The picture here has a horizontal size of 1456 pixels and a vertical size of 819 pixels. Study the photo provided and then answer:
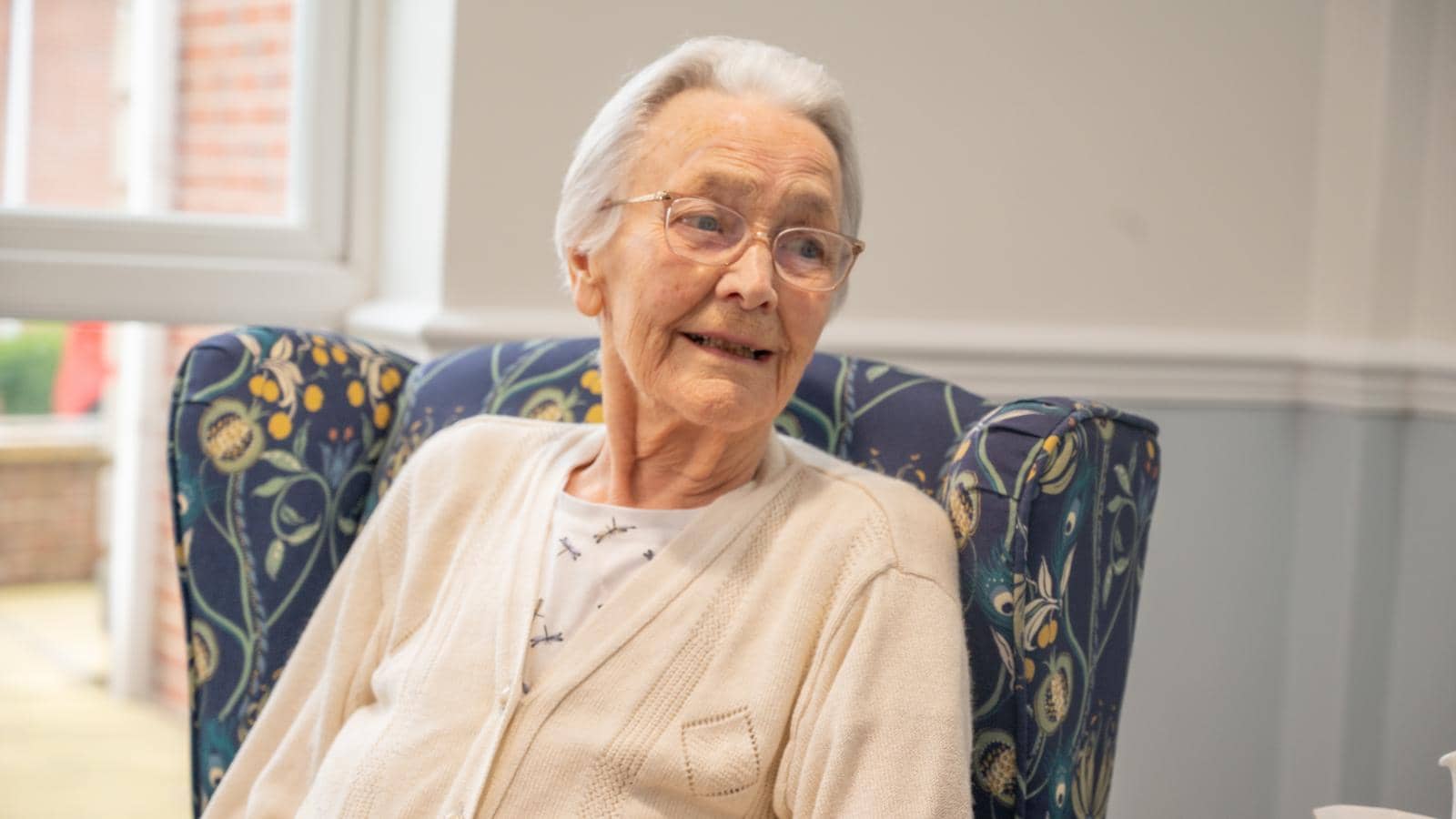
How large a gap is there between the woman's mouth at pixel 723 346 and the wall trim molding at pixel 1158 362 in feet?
3.13

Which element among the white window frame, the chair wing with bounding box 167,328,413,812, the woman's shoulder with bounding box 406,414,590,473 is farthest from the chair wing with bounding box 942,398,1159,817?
the white window frame

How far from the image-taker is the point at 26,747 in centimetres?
249

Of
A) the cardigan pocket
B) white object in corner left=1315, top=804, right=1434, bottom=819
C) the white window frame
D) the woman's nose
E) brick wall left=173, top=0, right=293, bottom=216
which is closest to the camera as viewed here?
white object in corner left=1315, top=804, right=1434, bottom=819

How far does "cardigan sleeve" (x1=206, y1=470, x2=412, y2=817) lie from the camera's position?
4.94ft

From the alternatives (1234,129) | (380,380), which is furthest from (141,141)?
(1234,129)

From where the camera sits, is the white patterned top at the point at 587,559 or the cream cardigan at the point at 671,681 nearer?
the cream cardigan at the point at 671,681

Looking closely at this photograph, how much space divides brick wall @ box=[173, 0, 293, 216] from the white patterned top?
1318 mm

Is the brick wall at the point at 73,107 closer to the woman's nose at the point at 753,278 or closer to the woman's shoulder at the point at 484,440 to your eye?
the woman's shoulder at the point at 484,440

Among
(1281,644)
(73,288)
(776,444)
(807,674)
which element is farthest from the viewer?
(1281,644)

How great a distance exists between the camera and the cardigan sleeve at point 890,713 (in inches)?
46.4

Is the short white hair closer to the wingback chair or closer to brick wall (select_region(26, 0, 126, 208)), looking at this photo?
the wingback chair

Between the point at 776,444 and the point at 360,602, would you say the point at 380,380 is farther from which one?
the point at 776,444

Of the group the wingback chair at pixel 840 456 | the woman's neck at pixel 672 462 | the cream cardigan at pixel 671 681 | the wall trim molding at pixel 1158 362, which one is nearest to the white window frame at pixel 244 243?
the wall trim molding at pixel 1158 362

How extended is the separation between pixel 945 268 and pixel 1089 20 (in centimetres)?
52
